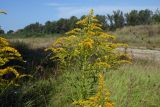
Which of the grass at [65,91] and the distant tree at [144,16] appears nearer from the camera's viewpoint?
the grass at [65,91]

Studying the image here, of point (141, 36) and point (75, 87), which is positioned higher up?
point (75, 87)

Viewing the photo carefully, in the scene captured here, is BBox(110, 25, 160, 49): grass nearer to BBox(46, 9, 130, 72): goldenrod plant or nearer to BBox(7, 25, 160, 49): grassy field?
BBox(7, 25, 160, 49): grassy field

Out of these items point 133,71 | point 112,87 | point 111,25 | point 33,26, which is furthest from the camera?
point 33,26

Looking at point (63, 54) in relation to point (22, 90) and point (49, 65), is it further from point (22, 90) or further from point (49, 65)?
point (49, 65)

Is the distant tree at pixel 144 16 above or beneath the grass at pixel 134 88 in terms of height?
above

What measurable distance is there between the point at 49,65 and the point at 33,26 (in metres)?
59.0

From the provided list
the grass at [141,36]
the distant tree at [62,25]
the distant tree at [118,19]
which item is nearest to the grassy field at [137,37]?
the grass at [141,36]

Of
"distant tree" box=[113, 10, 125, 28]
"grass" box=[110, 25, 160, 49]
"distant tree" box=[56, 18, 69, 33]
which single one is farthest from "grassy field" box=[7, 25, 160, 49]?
"distant tree" box=[56, 18, 69, 33]

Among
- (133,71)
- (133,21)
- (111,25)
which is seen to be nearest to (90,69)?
(133,71)

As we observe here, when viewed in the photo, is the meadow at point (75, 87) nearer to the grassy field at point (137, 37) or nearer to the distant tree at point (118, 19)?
the grassy field at point (137, 37)

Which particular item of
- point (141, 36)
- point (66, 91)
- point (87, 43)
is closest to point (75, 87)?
point (66, 91)

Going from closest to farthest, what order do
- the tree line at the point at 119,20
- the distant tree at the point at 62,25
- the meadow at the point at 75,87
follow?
the meadow at the point at 75,87 → the tree line at the point at 119,20 → the distant tree at the point at 62,25

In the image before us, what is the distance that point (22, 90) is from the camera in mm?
7383

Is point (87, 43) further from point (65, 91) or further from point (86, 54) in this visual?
point (65, 91)
